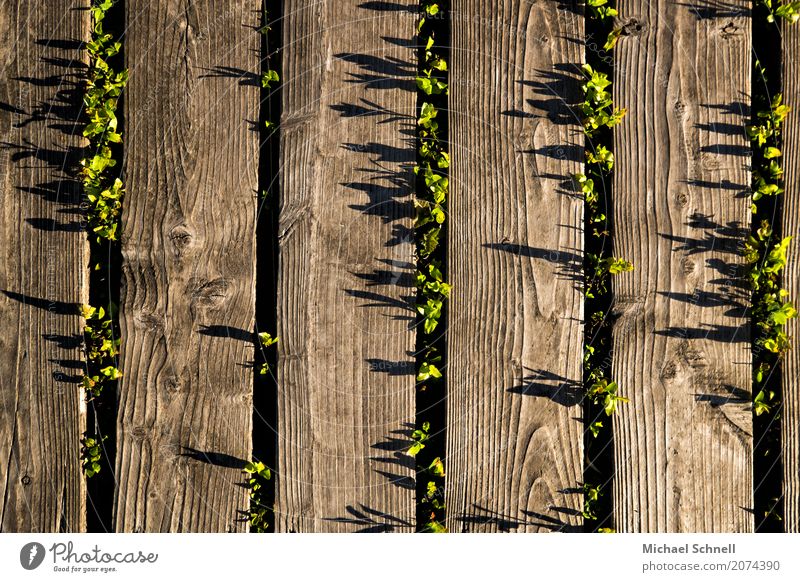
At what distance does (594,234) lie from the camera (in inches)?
90.9

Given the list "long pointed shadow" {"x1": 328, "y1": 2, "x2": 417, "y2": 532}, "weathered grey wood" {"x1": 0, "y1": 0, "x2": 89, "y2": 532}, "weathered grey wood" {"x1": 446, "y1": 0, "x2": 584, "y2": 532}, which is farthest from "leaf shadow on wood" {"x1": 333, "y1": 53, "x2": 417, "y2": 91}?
"weathered grey wood" {"x1": 0, "y1": 0, "x2": 89, "y2": 532}

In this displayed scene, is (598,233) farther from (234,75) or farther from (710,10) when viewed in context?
(234,75)

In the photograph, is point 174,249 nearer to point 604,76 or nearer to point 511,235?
point 511,235

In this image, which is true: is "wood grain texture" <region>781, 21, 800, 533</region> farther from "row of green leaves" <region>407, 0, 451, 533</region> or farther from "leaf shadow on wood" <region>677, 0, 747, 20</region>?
"row of green leaves" <region>407, 0, 451, 533</region>

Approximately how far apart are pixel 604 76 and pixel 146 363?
1847mm

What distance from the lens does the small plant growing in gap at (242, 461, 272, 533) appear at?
89.3 inches

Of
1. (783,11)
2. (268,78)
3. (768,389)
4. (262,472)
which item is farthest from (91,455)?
(783,11)

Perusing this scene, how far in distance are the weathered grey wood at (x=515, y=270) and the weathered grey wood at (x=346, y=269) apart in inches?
6.8

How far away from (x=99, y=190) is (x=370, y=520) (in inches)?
57.4

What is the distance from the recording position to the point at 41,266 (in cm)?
230

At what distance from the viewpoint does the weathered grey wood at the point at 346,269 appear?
227 centimetres

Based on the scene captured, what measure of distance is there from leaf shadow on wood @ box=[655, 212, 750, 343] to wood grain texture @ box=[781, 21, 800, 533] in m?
0.17
